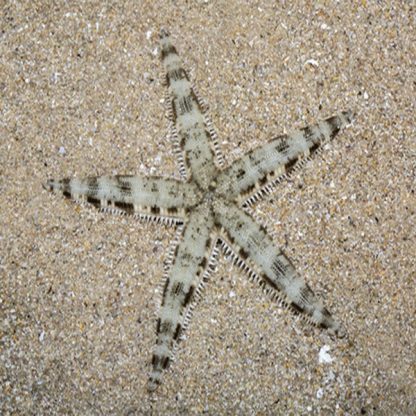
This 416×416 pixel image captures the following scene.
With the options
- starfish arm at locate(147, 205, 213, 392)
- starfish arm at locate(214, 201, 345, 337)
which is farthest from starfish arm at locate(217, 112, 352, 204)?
starfish arm at locate(147, 205, 213, 392)

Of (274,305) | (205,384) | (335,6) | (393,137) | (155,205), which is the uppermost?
(335,6)

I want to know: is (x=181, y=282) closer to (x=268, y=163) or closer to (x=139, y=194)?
(x=139, y=194)

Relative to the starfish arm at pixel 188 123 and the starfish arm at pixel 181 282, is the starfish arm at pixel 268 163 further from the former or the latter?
the starfish arm at pixel 181 282

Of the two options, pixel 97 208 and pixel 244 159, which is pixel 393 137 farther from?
pixel 97 208

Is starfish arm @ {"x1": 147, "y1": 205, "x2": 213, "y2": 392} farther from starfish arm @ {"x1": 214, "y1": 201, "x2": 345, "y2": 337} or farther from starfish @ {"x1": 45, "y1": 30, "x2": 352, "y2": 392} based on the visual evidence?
starfish arm @ {"x1": 214, "y1": 201, "x2": 345, "y2": 337}

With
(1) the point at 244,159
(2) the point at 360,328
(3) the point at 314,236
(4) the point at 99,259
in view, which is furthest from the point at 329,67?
(4) the point at 99,259
